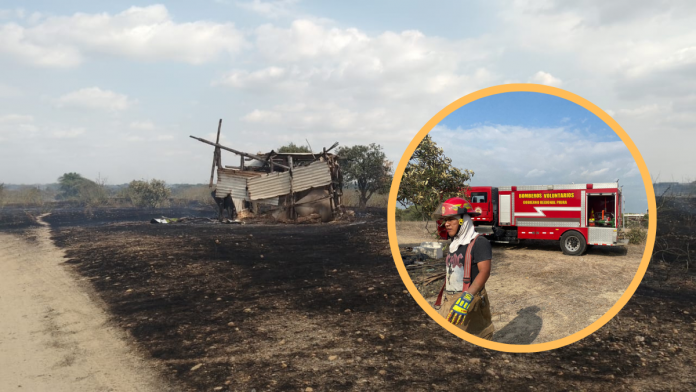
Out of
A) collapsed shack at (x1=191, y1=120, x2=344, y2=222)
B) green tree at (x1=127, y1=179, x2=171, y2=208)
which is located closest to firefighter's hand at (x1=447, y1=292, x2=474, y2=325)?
collapsed shack at (x1=191, y1=120, x2=344, y2=222)

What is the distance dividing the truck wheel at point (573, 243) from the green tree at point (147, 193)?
187ft

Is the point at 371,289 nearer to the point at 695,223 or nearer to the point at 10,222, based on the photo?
the point at 695,223

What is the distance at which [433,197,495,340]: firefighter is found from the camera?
2129 mm

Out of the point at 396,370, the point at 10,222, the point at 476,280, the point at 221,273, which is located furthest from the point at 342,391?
the point at 10,222

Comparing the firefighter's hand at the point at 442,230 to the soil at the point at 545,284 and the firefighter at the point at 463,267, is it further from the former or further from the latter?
the soil at the point at 545,284

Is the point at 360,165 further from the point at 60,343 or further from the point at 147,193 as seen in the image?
the point at 147,193

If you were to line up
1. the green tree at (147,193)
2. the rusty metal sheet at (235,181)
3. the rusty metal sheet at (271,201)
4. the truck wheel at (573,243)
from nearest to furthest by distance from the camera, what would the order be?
the truck wheel at (573,243)
the rusty metal sheet at (271,201)
the rusty metal sheet at (235,181)
the green tree at (147,193)

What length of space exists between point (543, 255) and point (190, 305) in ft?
30.5

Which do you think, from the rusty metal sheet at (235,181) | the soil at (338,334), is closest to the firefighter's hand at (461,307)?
the soil at (338,334)

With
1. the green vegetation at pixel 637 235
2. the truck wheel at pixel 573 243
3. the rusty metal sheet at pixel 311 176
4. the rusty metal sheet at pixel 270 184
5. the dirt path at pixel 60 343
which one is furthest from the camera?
the rusty metal sheet at pixel 270 184

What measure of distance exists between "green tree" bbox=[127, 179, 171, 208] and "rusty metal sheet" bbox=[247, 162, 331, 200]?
93.1ft

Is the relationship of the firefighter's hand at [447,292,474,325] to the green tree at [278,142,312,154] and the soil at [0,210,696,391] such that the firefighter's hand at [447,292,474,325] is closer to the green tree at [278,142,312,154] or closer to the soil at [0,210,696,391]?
the soil at [0,210,696,391]

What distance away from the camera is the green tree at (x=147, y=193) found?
5276cm

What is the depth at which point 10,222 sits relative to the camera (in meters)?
32.2
